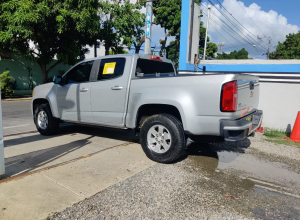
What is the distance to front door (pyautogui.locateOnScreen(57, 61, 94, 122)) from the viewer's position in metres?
5.34

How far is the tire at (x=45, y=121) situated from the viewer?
5918 mm

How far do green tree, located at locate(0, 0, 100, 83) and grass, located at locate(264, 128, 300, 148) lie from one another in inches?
470

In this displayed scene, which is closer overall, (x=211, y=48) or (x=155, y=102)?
(x=155, y=102)

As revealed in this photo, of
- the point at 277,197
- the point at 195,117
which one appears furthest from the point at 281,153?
the point at 195,117

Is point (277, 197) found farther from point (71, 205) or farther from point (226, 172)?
A: point (71, 205)

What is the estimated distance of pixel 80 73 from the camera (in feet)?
18.5

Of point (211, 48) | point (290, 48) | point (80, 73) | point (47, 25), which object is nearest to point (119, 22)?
point (47, 25)

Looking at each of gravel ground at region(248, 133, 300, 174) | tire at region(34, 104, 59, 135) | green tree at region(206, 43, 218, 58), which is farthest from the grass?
green tree at region(206, 43, 218, 58)

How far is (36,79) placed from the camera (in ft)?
64.7

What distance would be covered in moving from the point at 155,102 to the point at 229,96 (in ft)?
4.10

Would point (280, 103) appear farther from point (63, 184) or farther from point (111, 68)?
point (63, 184)

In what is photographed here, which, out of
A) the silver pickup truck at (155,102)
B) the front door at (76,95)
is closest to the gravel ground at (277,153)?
the silver pickup truck at (155,102)

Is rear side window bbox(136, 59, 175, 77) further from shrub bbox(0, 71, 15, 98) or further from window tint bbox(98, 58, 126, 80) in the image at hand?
shrub bbox(0, 71, 15, 98)

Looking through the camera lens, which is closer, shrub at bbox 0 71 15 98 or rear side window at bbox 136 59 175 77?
rear side window at bbox 136 59 175 77
